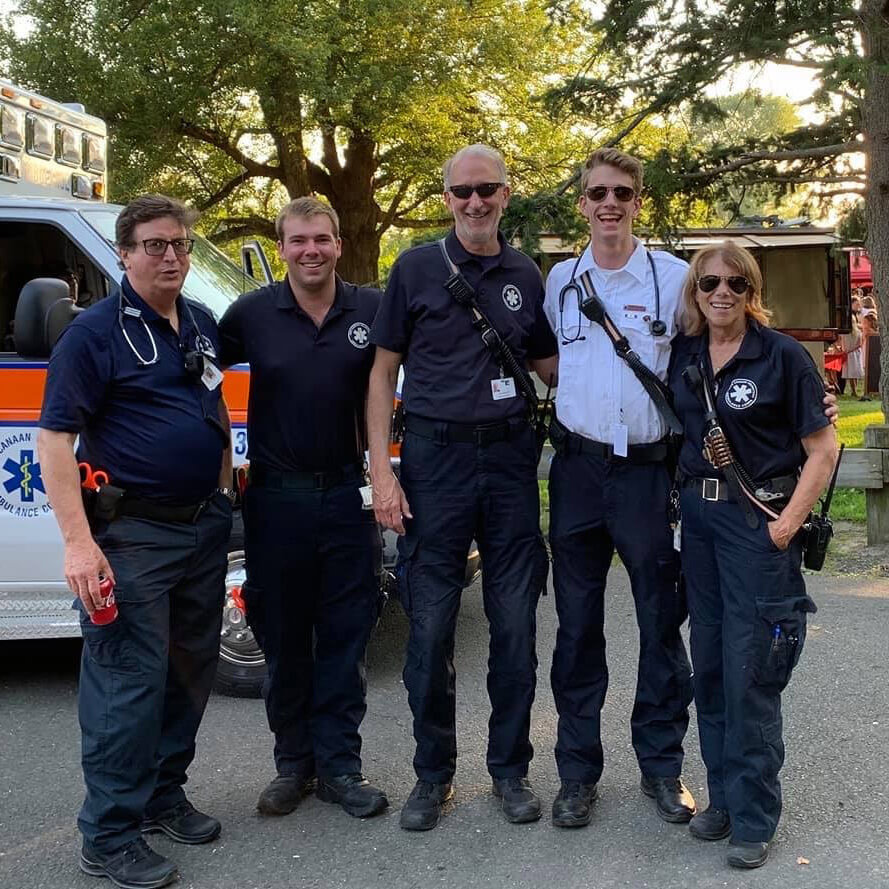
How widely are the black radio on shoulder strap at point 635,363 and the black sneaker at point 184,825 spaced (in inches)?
79.1

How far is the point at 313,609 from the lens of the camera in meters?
3.87

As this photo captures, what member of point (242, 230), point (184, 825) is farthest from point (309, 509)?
point (242, 230)

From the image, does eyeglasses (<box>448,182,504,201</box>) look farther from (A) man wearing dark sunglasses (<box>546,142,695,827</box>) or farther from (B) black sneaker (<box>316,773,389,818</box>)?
(B) black sneaker (<box>316,773,389,818</box>)

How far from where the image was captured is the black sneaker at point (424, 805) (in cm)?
364

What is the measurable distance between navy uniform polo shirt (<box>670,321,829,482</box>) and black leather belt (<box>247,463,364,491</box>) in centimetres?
120

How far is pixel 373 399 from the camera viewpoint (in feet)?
12.1

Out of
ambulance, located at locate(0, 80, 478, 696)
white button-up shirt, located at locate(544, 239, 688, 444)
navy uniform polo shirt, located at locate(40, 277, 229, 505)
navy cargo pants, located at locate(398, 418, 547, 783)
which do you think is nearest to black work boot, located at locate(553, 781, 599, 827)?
navy cargo pants, located at locate(398, 418, 547, 783)

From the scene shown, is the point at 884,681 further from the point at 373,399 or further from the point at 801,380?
the point at 373,399

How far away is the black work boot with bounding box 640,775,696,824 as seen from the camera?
11.9 ft

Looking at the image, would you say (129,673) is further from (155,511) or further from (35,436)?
(35,436)

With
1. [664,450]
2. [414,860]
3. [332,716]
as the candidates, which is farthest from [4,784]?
[664,450]

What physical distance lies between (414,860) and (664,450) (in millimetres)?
1534

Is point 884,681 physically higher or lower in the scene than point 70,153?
lower

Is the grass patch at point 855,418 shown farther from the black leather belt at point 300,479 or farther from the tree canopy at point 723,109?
the black leather belt at point 300,479
